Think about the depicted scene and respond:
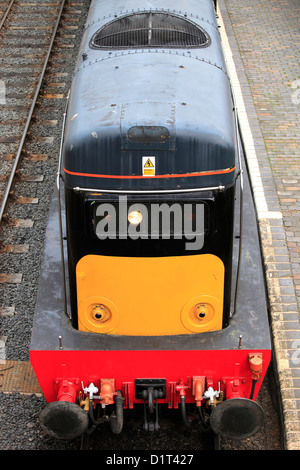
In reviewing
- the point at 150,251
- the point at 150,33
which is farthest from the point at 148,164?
the point at 150,33

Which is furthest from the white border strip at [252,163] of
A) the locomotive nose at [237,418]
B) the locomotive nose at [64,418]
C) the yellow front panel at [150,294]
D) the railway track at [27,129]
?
the locomotive nose at [64,418]

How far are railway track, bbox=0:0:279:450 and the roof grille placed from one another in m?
2.86

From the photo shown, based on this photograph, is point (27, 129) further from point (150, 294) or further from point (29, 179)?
point (150, 294)

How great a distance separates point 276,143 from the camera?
9109 millimetres

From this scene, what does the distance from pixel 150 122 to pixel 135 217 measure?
689mm

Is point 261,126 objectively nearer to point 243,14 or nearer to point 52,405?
point 243,14

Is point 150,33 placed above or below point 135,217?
above

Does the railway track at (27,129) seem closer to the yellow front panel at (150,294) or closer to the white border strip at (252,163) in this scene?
the yellow front panel at (150,294)

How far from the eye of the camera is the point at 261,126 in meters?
9.53

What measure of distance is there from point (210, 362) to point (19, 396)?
6.39ft

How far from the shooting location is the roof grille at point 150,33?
16.8ft

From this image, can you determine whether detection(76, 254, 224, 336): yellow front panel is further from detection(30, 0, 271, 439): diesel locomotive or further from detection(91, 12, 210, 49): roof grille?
detection(91, 12, 210, 49): roof grille

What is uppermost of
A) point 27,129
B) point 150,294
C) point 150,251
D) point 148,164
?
point 148,164
